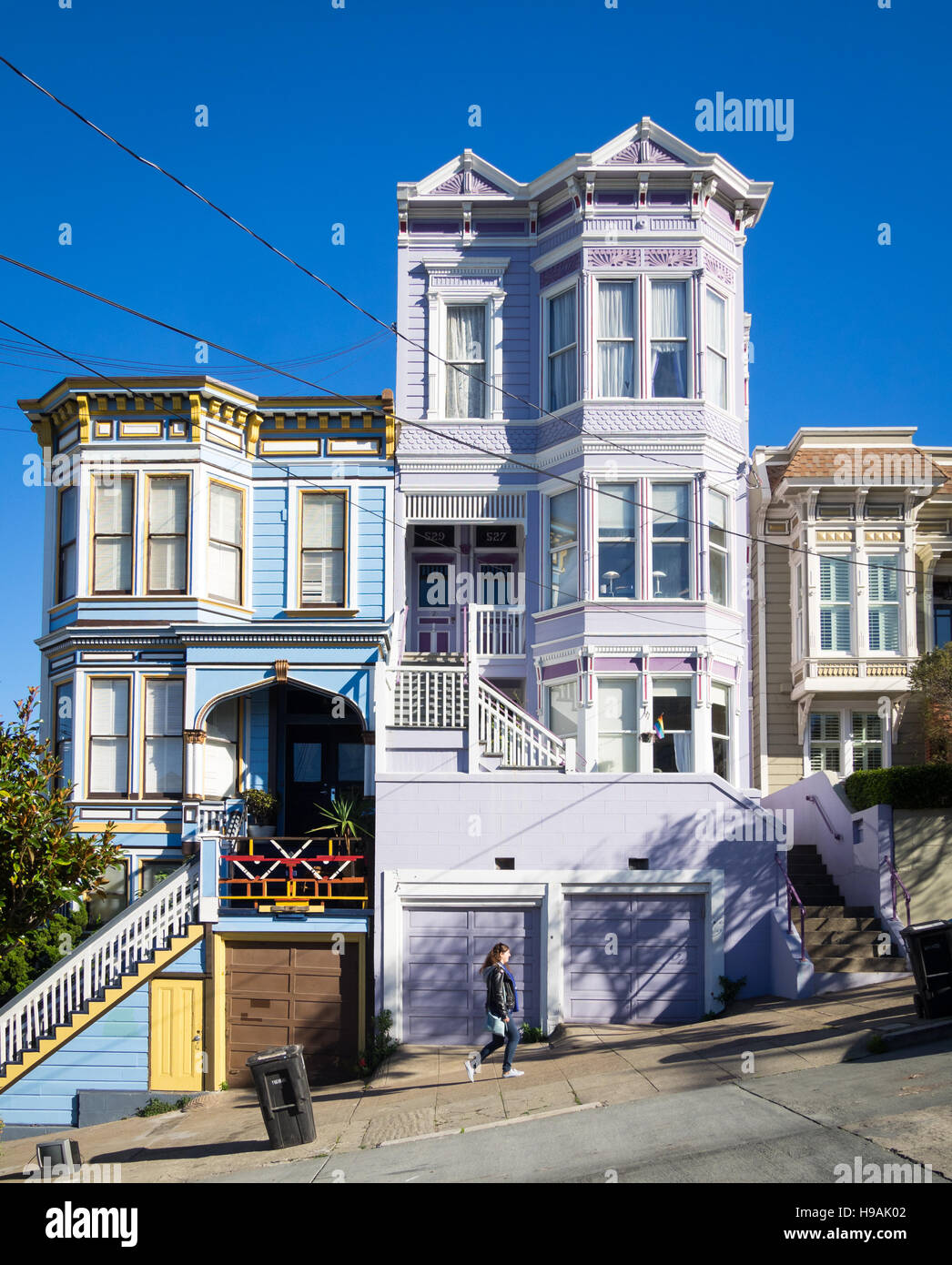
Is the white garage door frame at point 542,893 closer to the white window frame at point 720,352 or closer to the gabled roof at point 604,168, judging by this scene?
the white window frame at point 720,352

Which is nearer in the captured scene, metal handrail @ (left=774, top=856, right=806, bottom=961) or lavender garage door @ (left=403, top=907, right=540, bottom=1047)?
metal handrail @ (left=774, top=856, right=806, bottom=961)

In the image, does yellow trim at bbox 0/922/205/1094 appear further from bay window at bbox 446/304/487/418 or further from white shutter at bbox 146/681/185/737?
bay window at bbox 446/304/487/418

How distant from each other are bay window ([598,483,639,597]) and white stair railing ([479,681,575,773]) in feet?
11.3

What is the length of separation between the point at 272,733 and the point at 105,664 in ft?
9.88

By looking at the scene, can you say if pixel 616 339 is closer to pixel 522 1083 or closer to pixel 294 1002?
pixel 294 1002

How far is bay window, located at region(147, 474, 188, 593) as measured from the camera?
22312mm

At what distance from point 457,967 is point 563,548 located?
777cm

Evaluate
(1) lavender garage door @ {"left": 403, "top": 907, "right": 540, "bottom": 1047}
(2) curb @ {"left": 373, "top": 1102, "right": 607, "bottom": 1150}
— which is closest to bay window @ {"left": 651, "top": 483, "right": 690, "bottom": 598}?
(1) lavender garage door @ {"left": 403, "top": 907, "right": 540, "bottom": 1047}

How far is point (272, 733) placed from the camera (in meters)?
22.6

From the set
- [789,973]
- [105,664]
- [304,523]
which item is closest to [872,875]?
[789,973]

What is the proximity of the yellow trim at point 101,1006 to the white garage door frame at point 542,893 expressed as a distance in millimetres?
2777

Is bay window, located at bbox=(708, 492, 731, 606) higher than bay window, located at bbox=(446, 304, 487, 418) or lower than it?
lower

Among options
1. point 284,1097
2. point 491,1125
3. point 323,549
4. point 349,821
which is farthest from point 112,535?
point 491,1125
